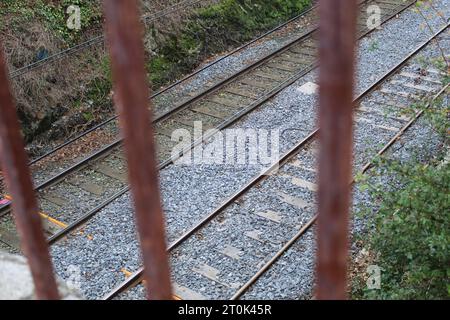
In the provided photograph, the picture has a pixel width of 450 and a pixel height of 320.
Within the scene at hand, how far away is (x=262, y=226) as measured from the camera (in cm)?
764

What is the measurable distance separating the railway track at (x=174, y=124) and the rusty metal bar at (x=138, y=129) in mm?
6037

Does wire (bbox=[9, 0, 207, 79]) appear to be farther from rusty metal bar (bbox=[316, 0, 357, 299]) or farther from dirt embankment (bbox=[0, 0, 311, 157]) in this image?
rusty metal bar (bbox=[316, 0, 357, 299])

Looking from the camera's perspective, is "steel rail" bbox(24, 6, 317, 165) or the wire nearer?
"steel rail" bbox(24, 6, 317, 165)

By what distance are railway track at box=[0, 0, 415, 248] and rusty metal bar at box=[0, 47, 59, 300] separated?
18.3 ft

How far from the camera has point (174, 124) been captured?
10539mm

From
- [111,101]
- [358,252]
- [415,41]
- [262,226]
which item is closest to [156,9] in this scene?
[111,101]

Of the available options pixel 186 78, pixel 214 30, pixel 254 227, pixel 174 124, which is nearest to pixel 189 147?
pixel 174 124

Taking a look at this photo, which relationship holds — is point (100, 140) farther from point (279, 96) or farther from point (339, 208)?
point (339, 208)

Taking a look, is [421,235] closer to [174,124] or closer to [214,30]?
[174,124]

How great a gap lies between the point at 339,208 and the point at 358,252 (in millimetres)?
5798

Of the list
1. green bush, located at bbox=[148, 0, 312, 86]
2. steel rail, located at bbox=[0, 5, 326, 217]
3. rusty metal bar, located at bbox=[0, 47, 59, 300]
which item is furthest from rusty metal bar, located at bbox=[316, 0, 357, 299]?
green bush, located at bbox=[148, 0, 312, 86]

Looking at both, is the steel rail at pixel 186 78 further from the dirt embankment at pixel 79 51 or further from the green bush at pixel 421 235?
the green bush at pixel 421 235

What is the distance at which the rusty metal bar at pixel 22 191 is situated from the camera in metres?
2.03

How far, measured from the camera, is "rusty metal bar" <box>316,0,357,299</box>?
1449mm
